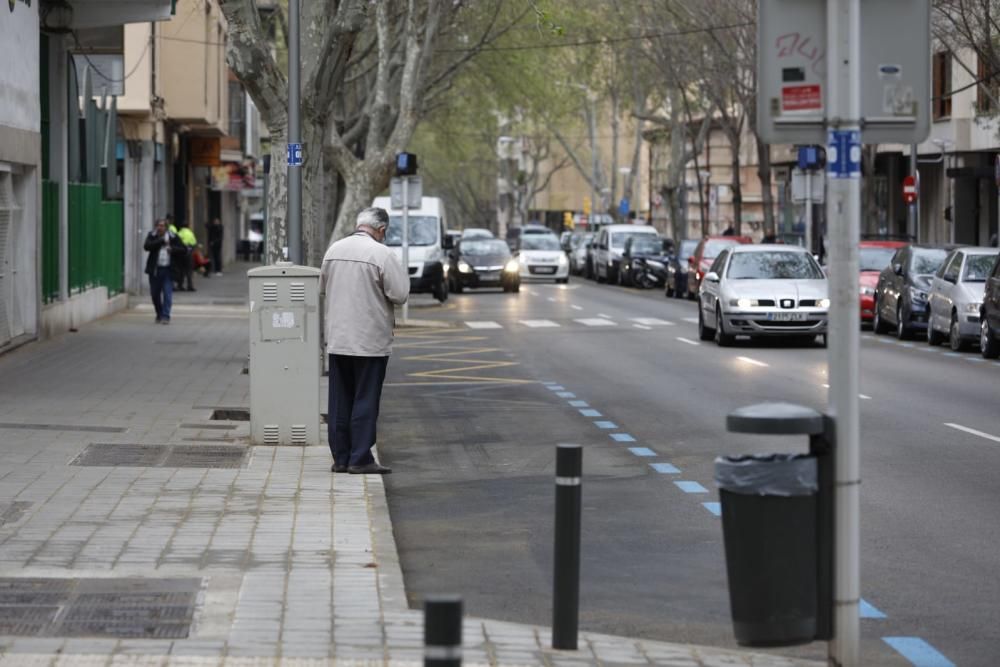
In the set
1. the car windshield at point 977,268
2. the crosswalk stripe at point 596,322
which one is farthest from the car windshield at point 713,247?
the car windshield at point 977,268

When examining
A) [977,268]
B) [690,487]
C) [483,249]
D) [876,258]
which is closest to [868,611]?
[690,487]

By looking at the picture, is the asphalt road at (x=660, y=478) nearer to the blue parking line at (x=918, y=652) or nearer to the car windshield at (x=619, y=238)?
the blue parking line at (x=918, y=652)

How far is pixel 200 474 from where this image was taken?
1257 centimetres

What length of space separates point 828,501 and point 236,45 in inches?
623

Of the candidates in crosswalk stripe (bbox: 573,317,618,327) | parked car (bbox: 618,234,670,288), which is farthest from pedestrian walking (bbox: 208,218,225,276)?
crosswalk stripe (bbox: 573,317,618,327)

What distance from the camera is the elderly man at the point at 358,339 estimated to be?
505 inches

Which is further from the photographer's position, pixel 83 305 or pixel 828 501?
pixel 83 305

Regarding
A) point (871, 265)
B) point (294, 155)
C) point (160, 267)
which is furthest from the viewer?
point (871, 265)

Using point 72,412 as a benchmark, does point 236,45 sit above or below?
above

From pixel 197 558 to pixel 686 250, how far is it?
43147 millimetres

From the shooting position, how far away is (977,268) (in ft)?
92.6

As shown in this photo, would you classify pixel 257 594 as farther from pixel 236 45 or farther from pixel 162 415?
pixel 236 45

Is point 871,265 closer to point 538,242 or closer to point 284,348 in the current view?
point 284,348

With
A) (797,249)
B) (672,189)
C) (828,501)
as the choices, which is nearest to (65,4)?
(797,249)
